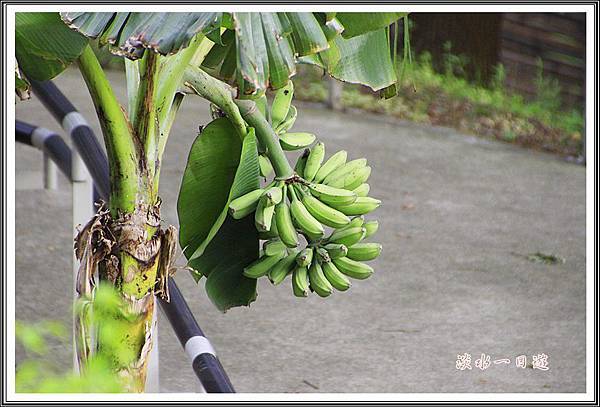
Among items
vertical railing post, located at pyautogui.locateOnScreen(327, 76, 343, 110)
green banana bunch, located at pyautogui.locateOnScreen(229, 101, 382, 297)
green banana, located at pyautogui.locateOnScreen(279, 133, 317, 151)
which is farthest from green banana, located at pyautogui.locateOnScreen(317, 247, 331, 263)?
vertical railing post, located at pyautogui.locateOnScreen(327, 76, 343, 110)

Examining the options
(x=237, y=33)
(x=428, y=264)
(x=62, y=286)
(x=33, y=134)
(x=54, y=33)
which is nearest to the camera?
(x=237, y=33)

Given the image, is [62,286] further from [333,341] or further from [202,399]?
[202,399]

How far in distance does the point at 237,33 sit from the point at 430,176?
3.28 meters

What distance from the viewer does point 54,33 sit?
833 millimetres

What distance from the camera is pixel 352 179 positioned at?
967mm

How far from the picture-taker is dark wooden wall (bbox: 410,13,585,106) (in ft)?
16.1

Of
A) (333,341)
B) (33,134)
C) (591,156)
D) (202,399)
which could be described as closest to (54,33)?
(202,399)

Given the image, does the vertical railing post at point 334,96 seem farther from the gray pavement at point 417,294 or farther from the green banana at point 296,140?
the green banana at point 296,140

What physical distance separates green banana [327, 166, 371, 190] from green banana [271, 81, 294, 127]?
0.12 meters

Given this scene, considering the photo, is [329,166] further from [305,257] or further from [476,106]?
[476,106]

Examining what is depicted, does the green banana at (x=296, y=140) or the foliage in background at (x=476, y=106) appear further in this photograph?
the foliage in background at (x=476, y=106)

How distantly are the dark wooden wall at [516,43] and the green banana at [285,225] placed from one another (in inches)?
166

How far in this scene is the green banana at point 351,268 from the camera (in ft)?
3.10

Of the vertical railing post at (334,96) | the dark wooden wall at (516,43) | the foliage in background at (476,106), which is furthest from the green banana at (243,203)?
the dark wooden wall at (516,43)
